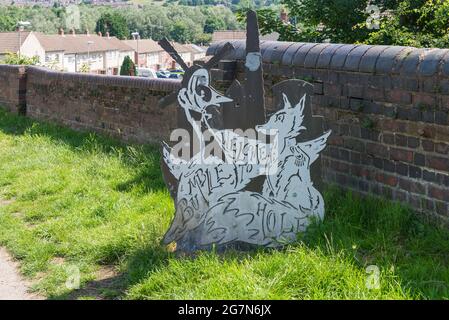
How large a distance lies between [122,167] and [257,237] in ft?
12.2

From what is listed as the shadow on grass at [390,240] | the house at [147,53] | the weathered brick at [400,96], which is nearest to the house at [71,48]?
the house at [147,53]

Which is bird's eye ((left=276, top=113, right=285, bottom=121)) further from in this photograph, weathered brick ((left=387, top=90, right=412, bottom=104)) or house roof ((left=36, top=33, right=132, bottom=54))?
house roof ((left=36, top=33, right=132, bottom=54))

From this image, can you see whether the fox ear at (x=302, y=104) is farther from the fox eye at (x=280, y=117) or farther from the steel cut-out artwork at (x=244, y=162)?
the fox eye at (x=280, y=117)

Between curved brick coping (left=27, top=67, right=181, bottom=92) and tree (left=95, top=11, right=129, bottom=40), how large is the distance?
99.1 metres

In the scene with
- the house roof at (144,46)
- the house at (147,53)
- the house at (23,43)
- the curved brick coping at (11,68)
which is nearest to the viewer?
the curved brick coping at (11,68)

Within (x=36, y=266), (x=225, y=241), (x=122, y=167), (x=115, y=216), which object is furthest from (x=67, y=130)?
(x=225, y=241)

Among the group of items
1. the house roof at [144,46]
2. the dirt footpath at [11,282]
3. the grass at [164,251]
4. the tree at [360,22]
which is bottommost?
the dirt footpath at [11,282]

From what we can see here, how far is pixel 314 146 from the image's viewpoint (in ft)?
17.4

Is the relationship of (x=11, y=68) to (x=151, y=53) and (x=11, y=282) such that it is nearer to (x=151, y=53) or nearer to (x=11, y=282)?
(x=11, y=282)

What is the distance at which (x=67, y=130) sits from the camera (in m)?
12.0

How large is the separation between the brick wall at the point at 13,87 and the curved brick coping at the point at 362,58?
8270mm

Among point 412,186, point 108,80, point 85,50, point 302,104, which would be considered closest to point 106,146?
point 108,80

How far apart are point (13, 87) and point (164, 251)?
10.0 meters

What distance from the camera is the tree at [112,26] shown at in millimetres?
111000
